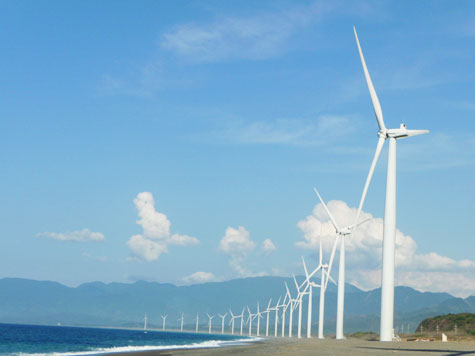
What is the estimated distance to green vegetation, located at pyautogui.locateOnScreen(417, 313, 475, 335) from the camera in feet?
377

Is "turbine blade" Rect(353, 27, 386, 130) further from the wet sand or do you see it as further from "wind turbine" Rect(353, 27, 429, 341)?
the wet sand

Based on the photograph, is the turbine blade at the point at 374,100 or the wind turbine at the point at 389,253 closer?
the wind turbine at the point at 389,253

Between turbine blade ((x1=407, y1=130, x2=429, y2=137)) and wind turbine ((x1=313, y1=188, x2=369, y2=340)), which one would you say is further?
wind turbine ((x1=313, y1=188, x2=369, y2=340))

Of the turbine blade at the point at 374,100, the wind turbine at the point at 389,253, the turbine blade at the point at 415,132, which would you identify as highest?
the turbine blade at the point at 374,100

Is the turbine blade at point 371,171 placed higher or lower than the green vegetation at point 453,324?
higher

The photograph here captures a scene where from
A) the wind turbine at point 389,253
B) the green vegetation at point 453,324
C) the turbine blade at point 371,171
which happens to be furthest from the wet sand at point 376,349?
the green vegetation at point 453,324

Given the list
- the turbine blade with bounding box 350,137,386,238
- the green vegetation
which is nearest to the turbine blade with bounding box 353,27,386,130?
the turbine blade with bounding box 350,137,386,238

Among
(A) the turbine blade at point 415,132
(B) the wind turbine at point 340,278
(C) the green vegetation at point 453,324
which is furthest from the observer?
(C) the green vegetation at point 453,324

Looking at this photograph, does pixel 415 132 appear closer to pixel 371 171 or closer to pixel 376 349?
pixel 371 171

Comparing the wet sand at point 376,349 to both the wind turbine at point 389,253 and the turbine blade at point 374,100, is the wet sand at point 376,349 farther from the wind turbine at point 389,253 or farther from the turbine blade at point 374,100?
the turbine blade at point 374,100

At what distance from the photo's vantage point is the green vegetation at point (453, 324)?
11480 cm

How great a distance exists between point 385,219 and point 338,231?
52583 millimetres

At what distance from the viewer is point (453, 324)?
126188mm

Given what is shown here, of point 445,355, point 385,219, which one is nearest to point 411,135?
point 385,219
